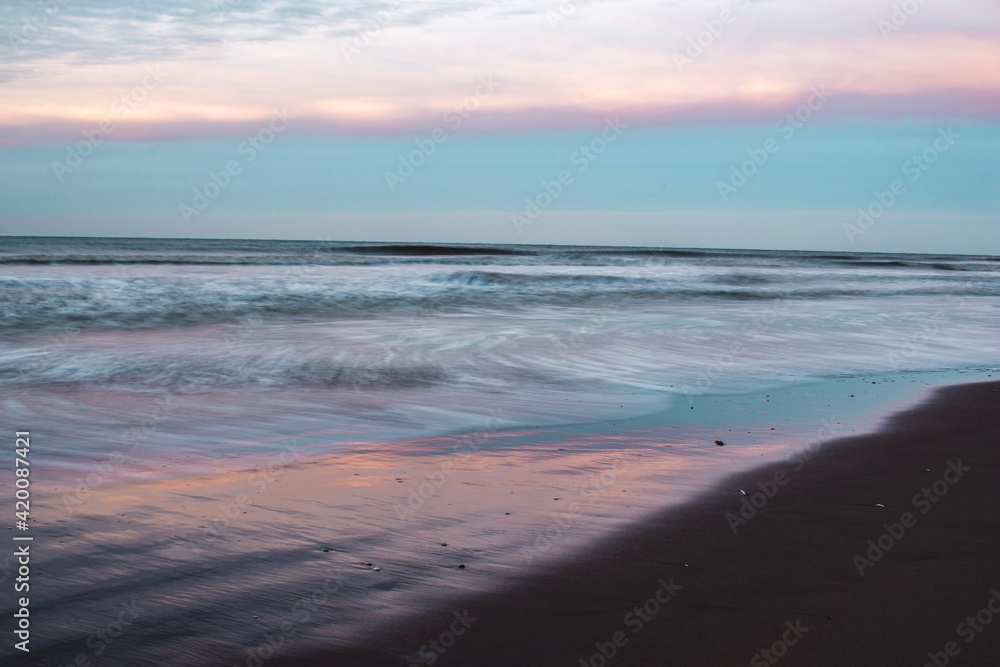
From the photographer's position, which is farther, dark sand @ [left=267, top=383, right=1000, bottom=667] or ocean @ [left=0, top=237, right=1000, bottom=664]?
ocean @ [left=0, top=237, right=1000, bottom=664]

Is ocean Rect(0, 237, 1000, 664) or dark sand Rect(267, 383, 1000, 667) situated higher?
dark sand Rect(267, 383, 1000, 667)

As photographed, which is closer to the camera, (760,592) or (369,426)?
(760,592)

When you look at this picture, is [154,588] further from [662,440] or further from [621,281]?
[621,281]

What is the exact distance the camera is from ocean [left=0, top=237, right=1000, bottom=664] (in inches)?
111

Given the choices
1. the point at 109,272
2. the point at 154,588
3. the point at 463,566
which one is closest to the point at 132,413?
the point at 154,588

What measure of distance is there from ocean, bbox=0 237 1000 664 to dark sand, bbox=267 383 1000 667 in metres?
0.21

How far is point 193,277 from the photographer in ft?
74.9

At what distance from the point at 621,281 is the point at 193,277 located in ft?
44.1

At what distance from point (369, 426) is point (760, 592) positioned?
3134 millimetres

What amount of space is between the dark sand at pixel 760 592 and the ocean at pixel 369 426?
0.68 feet

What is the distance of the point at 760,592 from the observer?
268cm

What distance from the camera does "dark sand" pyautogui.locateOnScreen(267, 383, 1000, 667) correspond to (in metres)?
2.29

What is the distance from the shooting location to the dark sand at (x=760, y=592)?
229 cm

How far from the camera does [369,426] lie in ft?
17.3
